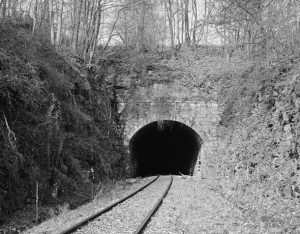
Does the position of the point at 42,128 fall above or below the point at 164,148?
above

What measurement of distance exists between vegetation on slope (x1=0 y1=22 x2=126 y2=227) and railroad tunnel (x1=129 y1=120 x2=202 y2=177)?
5.35 meters

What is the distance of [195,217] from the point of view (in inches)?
284

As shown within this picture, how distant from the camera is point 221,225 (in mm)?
6430

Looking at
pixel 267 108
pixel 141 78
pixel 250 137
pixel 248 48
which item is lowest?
pixel 250 137

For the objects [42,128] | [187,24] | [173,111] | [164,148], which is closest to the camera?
[42,128]

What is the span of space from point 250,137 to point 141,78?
26.1 feet

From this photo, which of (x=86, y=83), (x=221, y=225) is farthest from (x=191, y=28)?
(x=221, y=225)

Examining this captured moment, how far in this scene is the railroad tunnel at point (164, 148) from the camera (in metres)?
18.7

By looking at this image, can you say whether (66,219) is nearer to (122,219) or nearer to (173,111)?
(122,219)

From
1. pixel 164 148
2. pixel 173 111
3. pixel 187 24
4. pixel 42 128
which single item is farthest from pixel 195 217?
pixel 187 24

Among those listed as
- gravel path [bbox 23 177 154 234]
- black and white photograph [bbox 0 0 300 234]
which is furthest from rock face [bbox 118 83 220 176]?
gravel path [bbox 23 177 154 234]

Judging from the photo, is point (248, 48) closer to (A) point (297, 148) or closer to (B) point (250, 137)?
(B) point (250, 137)

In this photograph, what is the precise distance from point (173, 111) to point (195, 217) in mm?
10310

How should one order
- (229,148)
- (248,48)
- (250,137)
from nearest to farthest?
(250,137) → (229,148) → (248,48)
